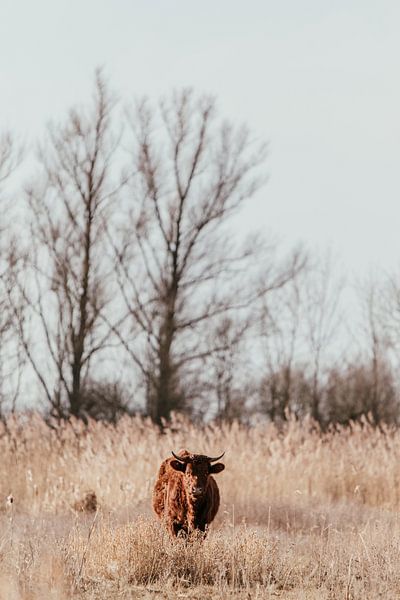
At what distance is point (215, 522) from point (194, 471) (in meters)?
3.69

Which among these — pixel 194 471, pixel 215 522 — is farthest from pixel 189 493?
pixel 215 522

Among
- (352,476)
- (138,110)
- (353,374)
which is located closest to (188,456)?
(352,476)

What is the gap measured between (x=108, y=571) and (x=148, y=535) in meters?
0.46

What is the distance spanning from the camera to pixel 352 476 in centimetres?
1455

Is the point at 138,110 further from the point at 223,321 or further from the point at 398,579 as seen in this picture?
the point at 398,579

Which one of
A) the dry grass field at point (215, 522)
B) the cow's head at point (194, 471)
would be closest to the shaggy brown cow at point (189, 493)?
the cow's head at point (194, 471)

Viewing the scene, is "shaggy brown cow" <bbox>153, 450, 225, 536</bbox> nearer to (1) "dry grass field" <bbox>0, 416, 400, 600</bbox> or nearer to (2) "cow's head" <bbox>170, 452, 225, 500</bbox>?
(2) "cow's head" <bbox>170, 452, 225, 500</bbox>

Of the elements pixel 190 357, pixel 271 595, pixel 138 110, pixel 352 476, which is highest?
pixel 138 110

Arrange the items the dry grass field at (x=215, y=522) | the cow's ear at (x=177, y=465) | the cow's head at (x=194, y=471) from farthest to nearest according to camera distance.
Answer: the cow's ear at (x=177, y=465) → the cow's head at (x=194, y=471) → the dry grass field at (x=215, y=522)

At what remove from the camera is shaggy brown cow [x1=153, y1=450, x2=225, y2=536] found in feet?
25.8

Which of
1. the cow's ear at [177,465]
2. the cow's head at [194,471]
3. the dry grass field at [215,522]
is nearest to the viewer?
the dry grass field at [215,522]

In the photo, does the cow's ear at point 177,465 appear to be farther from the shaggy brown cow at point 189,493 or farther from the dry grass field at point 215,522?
the dry grass field at point 215,522

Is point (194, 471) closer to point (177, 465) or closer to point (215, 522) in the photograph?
point (177, 465)

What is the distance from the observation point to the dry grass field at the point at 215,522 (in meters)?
7.08
